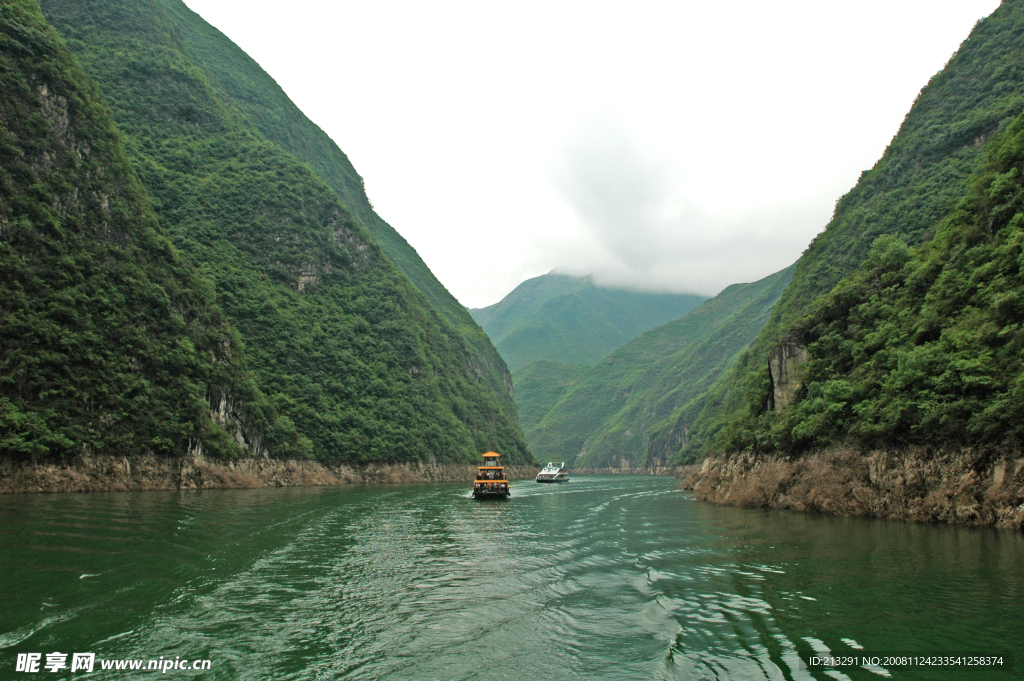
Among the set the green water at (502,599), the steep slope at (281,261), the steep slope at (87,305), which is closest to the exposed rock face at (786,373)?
the green water at (502,599)

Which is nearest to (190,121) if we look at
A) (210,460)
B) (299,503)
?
(210,460)

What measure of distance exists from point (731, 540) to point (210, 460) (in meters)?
60.6

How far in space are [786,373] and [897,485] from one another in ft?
59.4

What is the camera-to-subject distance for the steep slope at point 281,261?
10281 centimetres

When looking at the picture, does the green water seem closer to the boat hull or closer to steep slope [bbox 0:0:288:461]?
the boat hull

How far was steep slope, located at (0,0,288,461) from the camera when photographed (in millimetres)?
51844

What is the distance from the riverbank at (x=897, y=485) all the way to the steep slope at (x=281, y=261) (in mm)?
72855

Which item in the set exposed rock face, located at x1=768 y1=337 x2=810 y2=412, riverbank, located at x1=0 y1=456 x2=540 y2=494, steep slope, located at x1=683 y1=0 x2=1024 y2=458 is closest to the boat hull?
steep slope, located at x1=683 y1=0 x2=1024 y2=458

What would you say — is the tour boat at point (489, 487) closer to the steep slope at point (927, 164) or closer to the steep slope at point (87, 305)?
the steep slope at point (927, 164)

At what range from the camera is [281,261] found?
391ft

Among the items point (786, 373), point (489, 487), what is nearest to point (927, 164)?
point (786, 373)

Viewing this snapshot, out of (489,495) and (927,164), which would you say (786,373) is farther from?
(927,164)

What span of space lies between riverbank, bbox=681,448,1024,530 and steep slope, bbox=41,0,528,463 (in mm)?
72855

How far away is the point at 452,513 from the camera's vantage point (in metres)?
43.7
